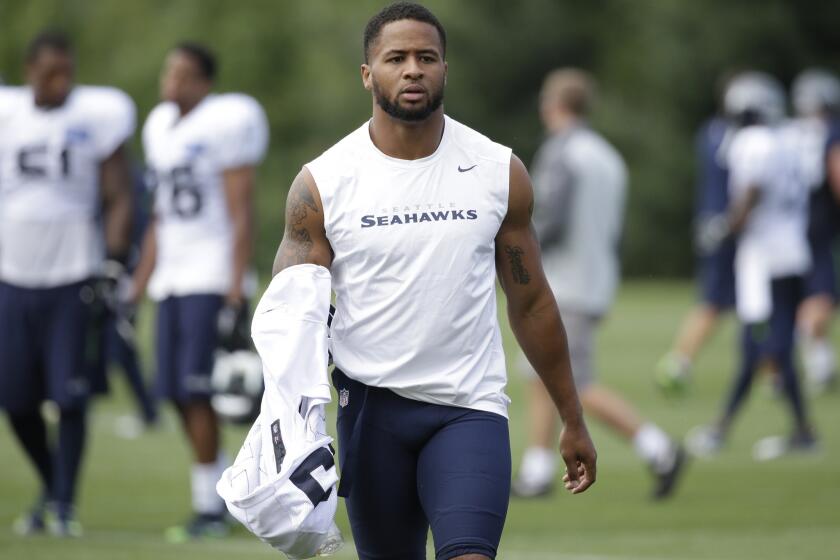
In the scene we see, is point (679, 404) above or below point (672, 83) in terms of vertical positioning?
below

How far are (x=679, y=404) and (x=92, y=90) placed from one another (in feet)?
25.5

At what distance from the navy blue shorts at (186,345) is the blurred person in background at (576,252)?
2347mm

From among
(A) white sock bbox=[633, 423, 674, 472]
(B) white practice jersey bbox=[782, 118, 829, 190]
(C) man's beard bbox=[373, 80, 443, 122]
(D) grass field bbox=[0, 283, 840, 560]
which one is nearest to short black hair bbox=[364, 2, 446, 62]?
(C) man's beard bbox=[373, 80, 443, 122]

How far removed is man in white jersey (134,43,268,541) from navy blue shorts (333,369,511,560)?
3745 mm

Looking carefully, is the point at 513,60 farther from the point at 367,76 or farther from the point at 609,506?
the point at 367,76

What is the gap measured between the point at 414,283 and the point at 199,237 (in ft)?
13.7

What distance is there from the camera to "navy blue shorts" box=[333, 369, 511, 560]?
18.4 ft

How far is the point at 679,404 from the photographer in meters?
16.0

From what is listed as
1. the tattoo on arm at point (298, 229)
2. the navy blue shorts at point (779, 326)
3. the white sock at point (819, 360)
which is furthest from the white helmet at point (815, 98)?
the tattoo on arm at point (298, 229)

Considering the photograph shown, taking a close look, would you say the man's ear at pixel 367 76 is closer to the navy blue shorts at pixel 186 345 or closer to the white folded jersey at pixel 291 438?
the white folded jersey at pixel 291 438

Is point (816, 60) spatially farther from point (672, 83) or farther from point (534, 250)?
point (534, 250)

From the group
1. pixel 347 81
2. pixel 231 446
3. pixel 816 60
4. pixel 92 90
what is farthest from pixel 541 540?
pixel 816 60

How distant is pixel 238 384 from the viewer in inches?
367

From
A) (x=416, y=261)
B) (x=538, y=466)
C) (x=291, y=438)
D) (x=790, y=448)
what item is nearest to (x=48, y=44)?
(x=538, y=466)
